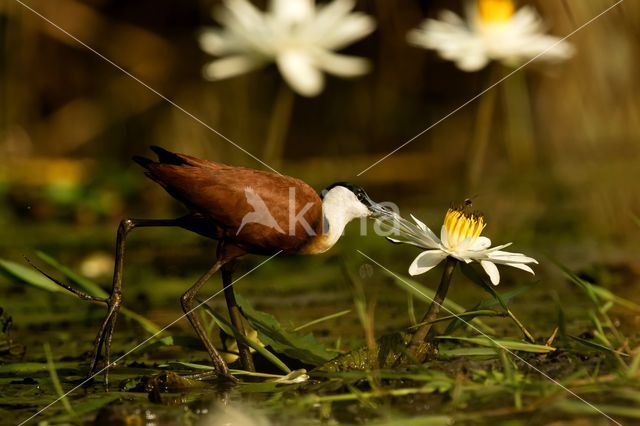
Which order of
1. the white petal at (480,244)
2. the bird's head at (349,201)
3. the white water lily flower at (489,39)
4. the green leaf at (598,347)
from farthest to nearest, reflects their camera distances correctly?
the white water lily flower at (489,39), the bird's head at (349,201), the white petal at (480,244), the green leaf at (598,347)

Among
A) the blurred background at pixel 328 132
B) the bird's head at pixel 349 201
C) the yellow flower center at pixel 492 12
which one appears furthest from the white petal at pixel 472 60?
the bird's head at pixel 349 201

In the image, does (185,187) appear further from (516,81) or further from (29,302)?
(516,81)

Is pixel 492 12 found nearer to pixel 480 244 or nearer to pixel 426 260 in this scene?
pixel 480 244

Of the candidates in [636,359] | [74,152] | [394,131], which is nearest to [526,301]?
[636,359]

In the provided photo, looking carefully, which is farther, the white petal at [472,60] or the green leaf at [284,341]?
the white petal at [472,60]

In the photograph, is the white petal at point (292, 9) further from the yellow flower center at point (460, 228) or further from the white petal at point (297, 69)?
the yellow flower center at point (460, 228)

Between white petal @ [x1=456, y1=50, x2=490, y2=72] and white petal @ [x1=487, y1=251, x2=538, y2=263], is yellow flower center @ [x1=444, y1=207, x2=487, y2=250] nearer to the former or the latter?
white petal @ [x1=487, y1=251, x2=538, y2=263]
